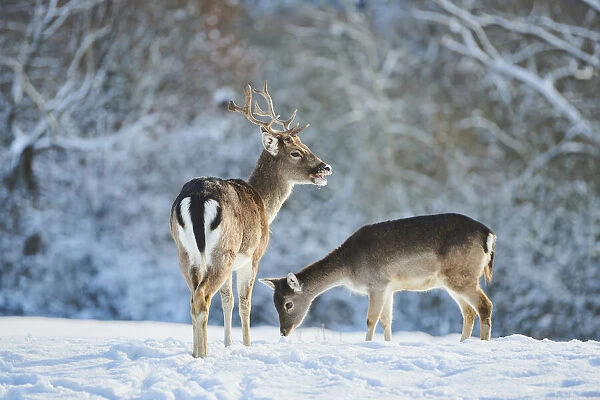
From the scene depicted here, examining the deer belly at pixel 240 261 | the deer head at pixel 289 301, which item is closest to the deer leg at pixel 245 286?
the deer belly at pixel 240 261

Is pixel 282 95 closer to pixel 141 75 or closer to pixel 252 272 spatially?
pixel 141 75

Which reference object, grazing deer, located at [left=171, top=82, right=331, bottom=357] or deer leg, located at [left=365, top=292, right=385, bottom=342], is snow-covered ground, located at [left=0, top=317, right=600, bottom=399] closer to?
grazing deer, located at [left=171, top=82, right=331, bottom=357]

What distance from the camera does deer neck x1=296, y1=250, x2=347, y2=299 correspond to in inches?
326

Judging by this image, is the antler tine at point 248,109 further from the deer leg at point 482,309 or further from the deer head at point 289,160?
the deer leg at point 482,309

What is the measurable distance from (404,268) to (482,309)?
85cm

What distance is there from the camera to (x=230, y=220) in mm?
6199

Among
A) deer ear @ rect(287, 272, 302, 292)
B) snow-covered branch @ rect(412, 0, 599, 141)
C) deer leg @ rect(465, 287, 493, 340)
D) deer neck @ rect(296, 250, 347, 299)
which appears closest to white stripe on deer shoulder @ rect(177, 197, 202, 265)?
deer ear @ rect(287, 272, 302, 292)

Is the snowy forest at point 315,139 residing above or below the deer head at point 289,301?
above

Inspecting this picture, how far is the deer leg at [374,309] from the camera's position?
7727 millimetres

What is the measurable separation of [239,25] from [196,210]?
1731 cm

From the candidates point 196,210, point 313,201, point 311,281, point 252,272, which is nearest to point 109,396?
point 196,210

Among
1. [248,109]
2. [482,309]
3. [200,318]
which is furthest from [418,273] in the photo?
[200,318]

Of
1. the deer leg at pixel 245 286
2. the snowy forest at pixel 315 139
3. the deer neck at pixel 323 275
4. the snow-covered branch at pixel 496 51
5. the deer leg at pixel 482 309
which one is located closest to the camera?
the deer leg at pixel 245 286

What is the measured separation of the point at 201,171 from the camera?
796 inches
